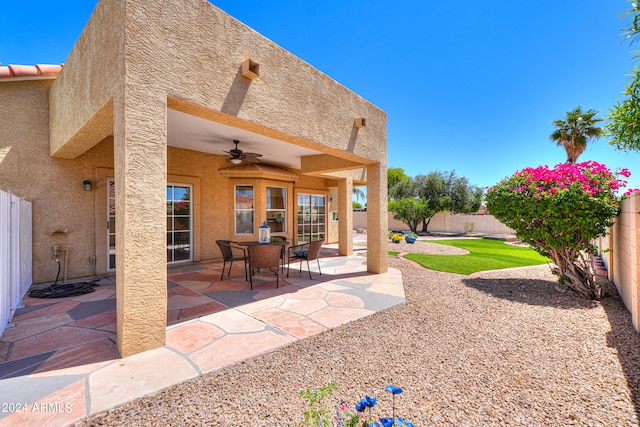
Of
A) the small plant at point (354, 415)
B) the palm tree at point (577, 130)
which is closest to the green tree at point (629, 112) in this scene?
the small plant at point (354, 415)

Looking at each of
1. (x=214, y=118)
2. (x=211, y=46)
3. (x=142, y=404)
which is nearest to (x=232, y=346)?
(x=142, y=404)

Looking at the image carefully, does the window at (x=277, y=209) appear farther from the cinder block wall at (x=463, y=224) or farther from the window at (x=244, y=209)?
the cinder block wall at (x=463, y=224)

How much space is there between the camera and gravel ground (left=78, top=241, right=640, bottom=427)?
2154 millimetres

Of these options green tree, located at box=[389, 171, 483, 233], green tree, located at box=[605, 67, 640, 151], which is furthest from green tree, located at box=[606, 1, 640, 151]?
green tree, located at box=[389, 171, 483, 233]

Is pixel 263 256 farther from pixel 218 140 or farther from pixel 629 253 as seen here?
pixel 629 253

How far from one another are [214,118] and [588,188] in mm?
7295

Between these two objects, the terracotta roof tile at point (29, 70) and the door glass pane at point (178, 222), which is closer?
the terracotta roof tile at point (29, 70)

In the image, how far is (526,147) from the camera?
2936cm

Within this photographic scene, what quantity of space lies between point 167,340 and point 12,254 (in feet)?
10.3

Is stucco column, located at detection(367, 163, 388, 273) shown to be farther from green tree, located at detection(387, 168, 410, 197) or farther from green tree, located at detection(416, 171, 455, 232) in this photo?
green tree, located at detection(387, 168, 410, 197)

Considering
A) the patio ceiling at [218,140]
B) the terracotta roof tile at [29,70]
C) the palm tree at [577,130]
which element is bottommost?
the patio ceiling at [218,140]

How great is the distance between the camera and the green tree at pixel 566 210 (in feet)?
17.3

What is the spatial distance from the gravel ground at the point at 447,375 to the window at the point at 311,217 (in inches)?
304

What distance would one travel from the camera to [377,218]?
7336 millimetres
